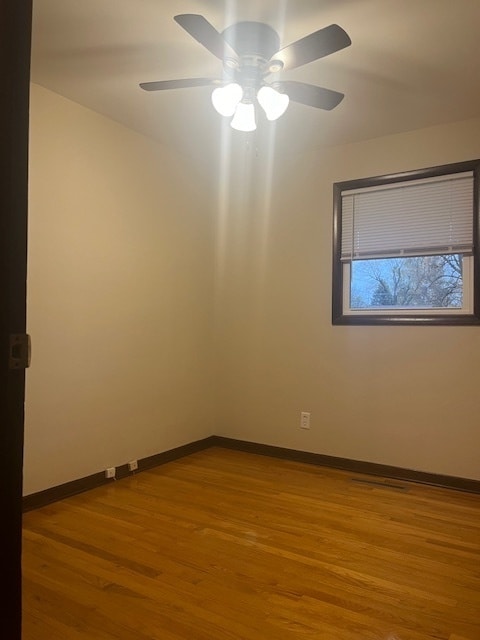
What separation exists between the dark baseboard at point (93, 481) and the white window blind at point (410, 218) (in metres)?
2.03

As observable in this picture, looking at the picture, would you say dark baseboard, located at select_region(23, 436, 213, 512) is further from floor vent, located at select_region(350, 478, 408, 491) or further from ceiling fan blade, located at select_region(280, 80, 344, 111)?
ceiling fan blade, located at select_region(280, 80, 344, 111)

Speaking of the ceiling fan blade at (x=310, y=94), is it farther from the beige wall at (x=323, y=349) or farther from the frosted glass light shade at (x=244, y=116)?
the beige wall at (x=323, y=349)

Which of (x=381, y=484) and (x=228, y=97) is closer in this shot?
(x=228, y=97)

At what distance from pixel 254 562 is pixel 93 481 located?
1417mm

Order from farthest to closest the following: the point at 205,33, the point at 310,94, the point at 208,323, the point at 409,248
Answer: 1. the point at 208,323
2. the point at 409,248
3. the point at 310,94
4. the point at 205,33

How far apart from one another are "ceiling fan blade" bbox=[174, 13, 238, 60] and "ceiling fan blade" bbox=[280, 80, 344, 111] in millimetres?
316

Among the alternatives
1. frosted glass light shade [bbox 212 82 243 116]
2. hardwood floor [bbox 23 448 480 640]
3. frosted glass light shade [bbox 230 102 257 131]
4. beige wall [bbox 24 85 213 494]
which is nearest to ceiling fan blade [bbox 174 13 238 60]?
frosted glass light shade [bbox 212 82 243 116]

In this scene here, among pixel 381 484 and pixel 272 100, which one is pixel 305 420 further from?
pixel 272 100

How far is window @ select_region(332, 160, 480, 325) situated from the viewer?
327cm

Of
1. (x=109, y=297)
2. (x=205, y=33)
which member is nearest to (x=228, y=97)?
(x=205, y=33)

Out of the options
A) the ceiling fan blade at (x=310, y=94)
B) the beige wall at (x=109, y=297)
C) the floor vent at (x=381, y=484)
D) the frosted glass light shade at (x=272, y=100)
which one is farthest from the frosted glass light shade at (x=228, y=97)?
the floor vent at (x=381, y=484)

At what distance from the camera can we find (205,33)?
189 centimetres

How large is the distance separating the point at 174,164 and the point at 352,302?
180 centimetres

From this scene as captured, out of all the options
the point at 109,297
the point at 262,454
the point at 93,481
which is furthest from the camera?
the point at 262,454
